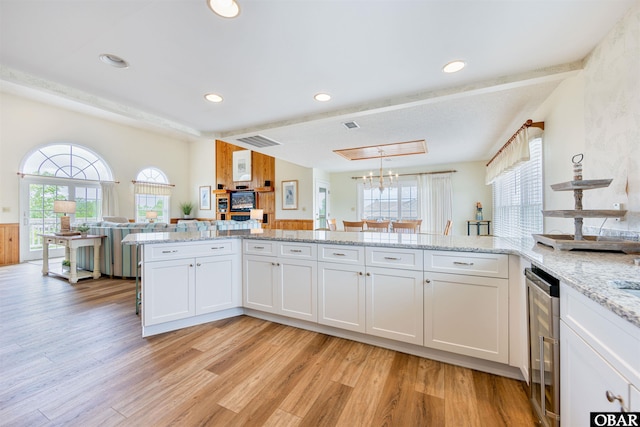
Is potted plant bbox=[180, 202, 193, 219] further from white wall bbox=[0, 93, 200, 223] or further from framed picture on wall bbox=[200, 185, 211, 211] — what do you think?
framed picture on wall bbox=[200, 185, 211, 211]

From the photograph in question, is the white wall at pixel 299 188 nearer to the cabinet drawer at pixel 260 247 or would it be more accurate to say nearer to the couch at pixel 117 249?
the couch at pixel 117 249

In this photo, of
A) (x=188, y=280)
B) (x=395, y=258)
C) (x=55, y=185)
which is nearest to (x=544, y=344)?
(x=395, y=258)

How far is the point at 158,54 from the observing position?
6.50ft

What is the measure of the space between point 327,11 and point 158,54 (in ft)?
4.54

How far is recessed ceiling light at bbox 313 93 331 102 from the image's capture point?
269 cm

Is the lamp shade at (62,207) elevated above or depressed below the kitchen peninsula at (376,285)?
above

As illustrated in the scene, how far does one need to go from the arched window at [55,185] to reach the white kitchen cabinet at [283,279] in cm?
654

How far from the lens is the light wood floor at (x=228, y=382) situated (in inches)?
53.9

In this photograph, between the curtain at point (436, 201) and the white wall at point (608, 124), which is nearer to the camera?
the white wall at point (608, 124)

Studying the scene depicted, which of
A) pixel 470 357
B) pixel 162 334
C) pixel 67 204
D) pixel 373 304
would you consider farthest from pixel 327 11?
pixel 67 204

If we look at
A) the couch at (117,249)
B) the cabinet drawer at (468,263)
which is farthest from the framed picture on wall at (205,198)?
the cabinet drawer at (468,263)

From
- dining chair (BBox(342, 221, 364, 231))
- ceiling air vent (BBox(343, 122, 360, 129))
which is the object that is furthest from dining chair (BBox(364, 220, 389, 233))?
ceiling air vent (BBox(343, 122, 360, 129))

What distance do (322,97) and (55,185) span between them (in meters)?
7.27

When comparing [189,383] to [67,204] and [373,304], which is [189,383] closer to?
[373,304]
